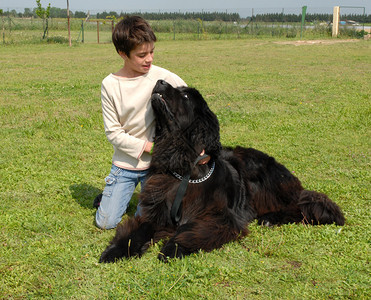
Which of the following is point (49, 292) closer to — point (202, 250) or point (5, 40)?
point (202, 250)

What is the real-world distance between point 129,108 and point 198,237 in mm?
1363

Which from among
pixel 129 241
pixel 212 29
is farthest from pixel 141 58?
pixel 212 29

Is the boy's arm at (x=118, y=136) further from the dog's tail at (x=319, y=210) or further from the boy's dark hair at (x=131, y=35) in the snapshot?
the dog's tail at (x=319, y=210)

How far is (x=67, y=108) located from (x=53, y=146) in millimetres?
2384

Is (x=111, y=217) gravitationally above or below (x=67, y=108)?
below

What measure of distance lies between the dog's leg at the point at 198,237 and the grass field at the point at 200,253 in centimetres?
8

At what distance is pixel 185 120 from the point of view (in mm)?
3400

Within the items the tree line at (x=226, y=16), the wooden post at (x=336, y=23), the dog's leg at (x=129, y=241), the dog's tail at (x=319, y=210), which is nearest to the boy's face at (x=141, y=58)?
the dog's leg at (x=129, y=241)

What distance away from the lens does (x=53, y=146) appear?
625 cm

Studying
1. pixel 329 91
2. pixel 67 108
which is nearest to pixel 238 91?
pixel 329 91

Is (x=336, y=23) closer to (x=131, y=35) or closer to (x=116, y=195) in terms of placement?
(x=131, y=35)

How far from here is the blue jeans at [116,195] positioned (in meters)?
3.86

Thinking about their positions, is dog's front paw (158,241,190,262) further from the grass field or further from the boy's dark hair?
the boy's dark hair

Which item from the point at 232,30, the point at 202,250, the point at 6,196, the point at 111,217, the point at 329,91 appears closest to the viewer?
the point at 202,250
